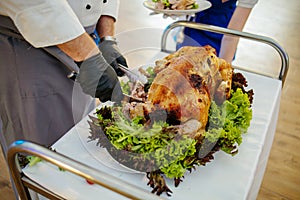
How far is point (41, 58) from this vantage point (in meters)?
0.89

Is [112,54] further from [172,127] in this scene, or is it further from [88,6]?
[172,127]

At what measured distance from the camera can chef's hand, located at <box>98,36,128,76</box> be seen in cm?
90

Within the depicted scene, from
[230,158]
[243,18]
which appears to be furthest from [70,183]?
[243,18]

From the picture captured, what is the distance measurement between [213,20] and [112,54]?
0.63m

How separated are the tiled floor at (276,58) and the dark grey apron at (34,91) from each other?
227mm

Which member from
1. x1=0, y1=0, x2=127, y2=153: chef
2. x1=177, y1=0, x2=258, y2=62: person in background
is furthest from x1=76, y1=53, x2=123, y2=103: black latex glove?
x1=177, y1=0, x2=258, y2=62: person in background

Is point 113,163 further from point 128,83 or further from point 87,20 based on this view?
point 87,20

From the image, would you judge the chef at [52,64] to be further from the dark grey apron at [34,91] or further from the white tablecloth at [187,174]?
the white tablecloth at [187,174]

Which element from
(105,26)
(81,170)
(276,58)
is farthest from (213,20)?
(276,58)

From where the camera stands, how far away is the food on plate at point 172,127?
25.6 inches

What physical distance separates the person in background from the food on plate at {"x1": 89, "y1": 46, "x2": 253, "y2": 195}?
0.53 meters

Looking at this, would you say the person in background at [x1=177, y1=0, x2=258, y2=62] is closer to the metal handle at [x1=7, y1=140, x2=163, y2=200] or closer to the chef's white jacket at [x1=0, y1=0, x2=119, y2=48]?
the chef's white jacket at [x1=0, y1=0, x2=119, y2=48]

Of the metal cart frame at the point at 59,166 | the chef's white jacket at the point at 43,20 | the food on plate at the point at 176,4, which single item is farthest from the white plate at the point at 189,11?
the metal cart frame at the point at 59,166

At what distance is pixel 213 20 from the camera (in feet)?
4.54
